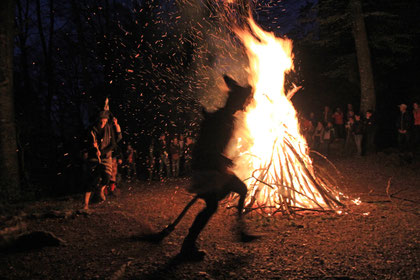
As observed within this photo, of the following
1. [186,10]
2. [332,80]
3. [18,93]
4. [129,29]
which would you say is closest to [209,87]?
[186,10]

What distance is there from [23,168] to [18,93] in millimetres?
5018

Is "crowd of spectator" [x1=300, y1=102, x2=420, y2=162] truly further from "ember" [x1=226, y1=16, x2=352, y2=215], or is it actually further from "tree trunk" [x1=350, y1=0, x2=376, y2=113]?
"ember" [x1=226, y1=16, x2=352, y2=215]

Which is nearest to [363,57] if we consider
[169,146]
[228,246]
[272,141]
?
[169,146]

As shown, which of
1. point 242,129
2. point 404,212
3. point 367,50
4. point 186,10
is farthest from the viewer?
point 367,50

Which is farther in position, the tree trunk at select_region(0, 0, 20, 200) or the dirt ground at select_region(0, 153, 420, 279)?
the tree trunk at select_region(0, 0, 20, 200)

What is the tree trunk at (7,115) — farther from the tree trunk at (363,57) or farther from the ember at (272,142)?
the tree trunk at (363,57)

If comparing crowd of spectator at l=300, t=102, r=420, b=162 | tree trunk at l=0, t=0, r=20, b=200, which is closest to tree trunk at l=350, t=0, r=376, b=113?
crowd of spectator at l=300, t=102, r=420, b=162

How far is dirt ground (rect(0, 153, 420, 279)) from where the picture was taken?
3.38m

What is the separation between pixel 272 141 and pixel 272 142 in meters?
0.02

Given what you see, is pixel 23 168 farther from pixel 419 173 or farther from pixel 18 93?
pixel 419 173

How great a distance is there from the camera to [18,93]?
41.5 feet

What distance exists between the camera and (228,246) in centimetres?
415

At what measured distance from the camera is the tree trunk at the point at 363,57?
44.5ft

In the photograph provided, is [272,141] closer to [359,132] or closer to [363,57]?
[359,132]
